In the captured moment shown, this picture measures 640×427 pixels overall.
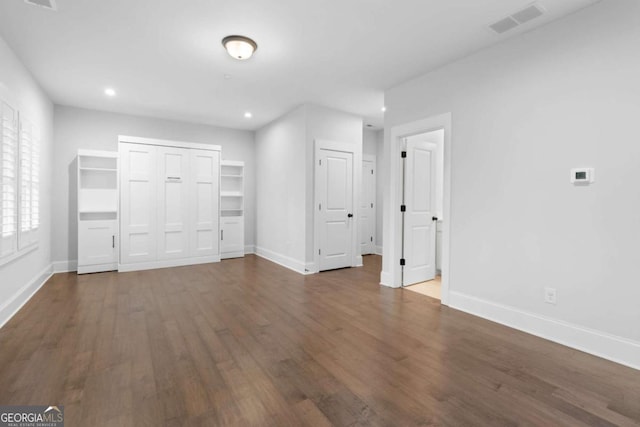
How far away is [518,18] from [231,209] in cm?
593

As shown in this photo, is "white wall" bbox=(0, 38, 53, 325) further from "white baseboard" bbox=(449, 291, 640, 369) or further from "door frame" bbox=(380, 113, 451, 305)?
"white baseboard" bbox=(449, 291, 640, 369)

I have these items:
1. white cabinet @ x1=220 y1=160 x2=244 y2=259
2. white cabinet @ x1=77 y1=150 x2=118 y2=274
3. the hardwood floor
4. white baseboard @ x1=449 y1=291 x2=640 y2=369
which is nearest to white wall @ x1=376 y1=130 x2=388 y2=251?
white cabinet @ x1=220 y1=160 x2=244 y2=259

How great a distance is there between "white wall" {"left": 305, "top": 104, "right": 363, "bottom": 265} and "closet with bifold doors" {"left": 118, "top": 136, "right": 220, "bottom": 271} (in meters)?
2.17

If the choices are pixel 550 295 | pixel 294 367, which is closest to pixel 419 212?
pixel 550 295

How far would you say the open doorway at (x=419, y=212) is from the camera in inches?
172

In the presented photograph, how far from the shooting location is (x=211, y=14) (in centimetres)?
272

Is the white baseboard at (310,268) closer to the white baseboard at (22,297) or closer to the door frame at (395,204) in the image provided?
the door frame at (395,204)

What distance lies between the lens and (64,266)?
5.35 m

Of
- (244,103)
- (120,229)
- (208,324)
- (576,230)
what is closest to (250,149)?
(244,103)

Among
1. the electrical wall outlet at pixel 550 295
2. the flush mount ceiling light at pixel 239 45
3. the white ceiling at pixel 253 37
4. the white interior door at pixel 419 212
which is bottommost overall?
the electrical wall outlet at pixel 550 295

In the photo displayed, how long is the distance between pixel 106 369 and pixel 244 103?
13.9 ft

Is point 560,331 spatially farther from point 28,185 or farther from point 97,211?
point 97,211

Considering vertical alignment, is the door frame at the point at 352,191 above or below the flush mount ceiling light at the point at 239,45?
below

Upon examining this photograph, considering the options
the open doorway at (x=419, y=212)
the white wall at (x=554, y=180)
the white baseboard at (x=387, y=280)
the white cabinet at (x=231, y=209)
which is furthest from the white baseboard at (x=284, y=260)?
the white wall at (x=554, y=180)
